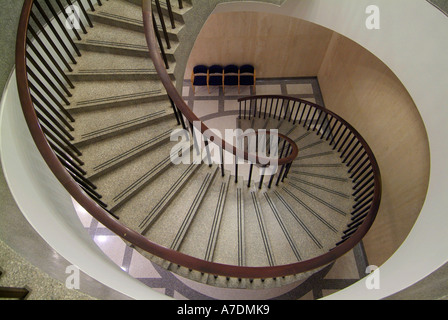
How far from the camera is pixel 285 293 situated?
394 centimetres

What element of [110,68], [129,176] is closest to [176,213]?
[129,176]

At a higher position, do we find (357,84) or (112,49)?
(357,84)

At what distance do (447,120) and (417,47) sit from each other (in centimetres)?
88

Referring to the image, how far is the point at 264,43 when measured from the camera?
21.7ft

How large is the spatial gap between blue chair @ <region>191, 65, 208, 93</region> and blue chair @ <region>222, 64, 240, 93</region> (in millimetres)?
553

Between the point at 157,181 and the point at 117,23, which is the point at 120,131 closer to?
the point at 157,181

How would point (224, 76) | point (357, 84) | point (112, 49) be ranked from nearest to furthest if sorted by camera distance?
point (112, 49) → point (357, 84) → point (224, 76)

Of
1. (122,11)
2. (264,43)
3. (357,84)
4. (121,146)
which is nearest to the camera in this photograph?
(121,146)

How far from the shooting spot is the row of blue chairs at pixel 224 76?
22.6ft

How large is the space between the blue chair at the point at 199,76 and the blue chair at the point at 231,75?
553mm

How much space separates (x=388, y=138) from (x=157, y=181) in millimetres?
3802

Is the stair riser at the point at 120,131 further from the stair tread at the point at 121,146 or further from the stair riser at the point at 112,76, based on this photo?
the stair riser at the point at 112,76

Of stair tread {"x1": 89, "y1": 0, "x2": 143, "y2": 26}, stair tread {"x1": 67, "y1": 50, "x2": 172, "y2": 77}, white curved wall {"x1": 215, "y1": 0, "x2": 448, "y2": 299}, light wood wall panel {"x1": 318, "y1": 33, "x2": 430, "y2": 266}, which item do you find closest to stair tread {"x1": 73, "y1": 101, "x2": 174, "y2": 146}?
stair tread {"x1": 67, "y1": 50, "x2": 172, "y2": 77}
